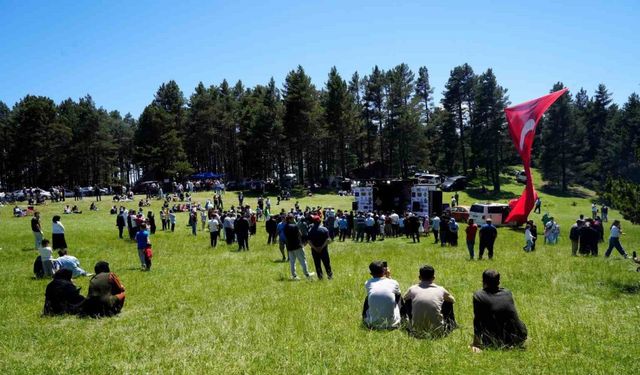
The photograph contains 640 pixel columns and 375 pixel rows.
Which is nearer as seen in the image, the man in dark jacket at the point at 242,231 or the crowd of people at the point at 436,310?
the crowd of people at the point at 436,310

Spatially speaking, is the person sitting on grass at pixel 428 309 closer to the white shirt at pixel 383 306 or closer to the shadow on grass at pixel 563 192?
the white shirt at pixel 383 306

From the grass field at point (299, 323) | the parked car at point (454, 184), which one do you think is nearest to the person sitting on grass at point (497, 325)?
the grass field at point (299, 323)

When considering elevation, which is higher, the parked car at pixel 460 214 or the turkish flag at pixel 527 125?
the turkish flag at pixel 527 125

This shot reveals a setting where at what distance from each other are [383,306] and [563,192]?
68.5 meters

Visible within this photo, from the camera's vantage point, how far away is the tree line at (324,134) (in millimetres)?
65188

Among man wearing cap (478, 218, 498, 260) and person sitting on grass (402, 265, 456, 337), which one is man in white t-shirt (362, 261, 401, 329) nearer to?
person sitting on grass (402, 265, 456, 337)

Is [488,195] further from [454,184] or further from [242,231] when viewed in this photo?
[242,231]

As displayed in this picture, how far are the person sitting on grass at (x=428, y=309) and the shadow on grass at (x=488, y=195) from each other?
53477 millimetres

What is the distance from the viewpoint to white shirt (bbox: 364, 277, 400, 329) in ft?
26.7

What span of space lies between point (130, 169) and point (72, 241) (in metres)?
86.9

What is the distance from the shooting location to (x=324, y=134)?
210 ft

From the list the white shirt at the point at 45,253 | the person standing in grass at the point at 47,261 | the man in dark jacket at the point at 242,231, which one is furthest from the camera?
the man in dark jacket at the point at 242,231

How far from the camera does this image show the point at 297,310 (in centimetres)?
994

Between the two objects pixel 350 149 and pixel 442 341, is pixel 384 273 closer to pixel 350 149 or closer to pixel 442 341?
pixel 442 341
